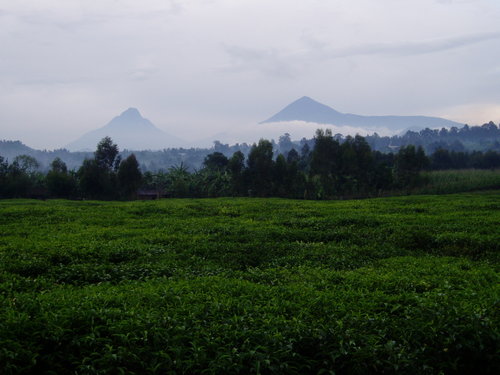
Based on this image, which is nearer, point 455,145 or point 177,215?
point 177,215

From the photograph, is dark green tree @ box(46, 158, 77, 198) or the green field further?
dark green tree @ box(46, 158, 77, 198)

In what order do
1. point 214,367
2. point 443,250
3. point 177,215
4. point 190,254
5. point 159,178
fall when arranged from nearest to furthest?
point 214,367 < point 190,254 < point 443,250 < point 177,215 < point 159,178

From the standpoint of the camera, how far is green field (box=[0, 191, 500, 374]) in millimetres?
3684

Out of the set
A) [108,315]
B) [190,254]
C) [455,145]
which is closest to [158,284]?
[108,315]

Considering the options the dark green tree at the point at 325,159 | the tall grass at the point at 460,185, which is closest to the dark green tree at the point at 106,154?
the dark green tree at the point at 325,159

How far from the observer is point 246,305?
4.75 meters

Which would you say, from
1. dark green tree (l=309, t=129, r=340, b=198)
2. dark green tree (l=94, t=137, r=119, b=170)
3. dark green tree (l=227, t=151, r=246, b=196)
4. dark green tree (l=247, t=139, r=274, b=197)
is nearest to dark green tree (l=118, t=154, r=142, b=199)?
dark green tree (l=94, t=137, r=119, b=170)

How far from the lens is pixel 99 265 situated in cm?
709

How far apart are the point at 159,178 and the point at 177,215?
38.6 metres

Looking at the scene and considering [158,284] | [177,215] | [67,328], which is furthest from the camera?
[177,215]

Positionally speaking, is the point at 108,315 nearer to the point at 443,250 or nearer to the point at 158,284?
the point at 158,284

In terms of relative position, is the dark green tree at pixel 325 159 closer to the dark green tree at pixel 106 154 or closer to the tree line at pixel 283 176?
the tree line at pixel 283 176

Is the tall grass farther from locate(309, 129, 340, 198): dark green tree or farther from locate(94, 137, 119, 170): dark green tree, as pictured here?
locate(94, 137, 119, 170): dark green tree

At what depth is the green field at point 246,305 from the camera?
3684 mm
